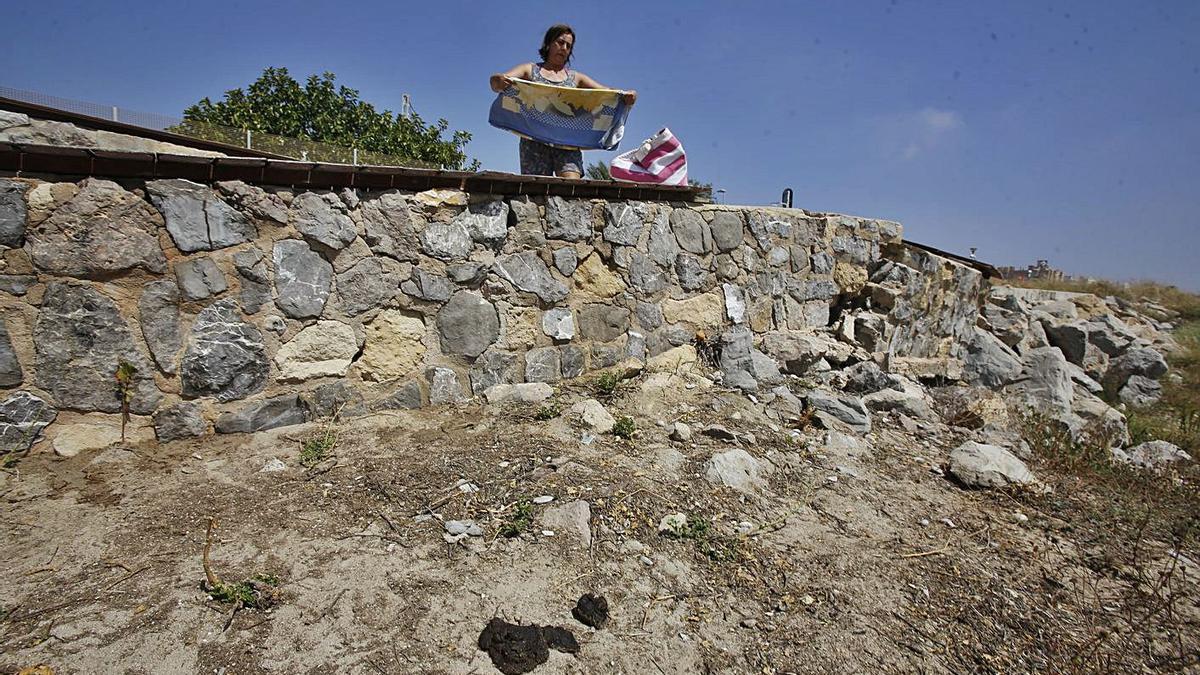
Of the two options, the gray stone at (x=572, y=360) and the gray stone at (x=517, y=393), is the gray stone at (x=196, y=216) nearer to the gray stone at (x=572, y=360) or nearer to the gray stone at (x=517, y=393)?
the gray stone at (x=517, y=393)

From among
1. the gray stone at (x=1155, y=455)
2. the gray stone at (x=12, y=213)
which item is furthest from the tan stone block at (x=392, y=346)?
the gray stone at (x=1155, y=455)

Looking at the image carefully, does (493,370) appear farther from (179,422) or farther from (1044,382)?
(1044,382)

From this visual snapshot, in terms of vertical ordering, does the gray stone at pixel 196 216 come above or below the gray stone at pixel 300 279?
above

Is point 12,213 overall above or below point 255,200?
below

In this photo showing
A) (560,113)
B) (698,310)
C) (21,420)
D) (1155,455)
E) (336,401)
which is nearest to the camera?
(21,420)

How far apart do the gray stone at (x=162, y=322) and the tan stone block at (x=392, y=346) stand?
742 mm

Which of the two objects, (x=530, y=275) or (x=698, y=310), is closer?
(x=530, y=275)

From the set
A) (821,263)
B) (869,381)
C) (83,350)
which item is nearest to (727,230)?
(821,263)

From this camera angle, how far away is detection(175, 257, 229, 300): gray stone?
2.46 m

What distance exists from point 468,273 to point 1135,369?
10.4m

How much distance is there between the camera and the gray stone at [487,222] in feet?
10.5

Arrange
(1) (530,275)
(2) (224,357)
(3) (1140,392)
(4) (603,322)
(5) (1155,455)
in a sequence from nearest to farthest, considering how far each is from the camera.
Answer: (2) (224,357) → (1) (530,275) → (4) (603,322) → (5) (1155,455) → (3) (1140,392)

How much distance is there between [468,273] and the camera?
10.5 ft

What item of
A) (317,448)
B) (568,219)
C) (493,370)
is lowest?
(317,448)
